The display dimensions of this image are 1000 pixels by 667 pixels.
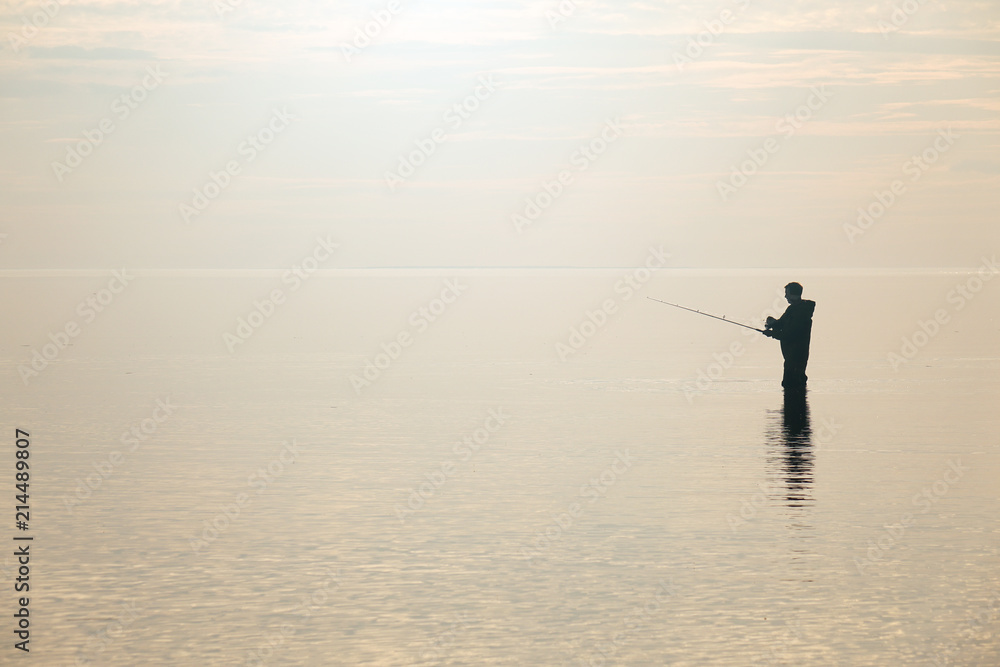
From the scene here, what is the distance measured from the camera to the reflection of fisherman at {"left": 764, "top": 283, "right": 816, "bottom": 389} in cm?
2672

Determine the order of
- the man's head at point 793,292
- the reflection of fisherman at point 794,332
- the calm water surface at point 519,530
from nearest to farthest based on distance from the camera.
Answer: the calm water surface at point 519,530 → the reflection of fisherman at point 794,332 → the man's head at point 793,292

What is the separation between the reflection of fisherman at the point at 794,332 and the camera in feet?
87.7

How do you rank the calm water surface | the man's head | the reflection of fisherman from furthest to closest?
the man's head → the reflection of fisherman → the calm water surface

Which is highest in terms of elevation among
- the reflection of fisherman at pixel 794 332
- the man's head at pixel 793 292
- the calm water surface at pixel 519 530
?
the man's head at pixel 793 292

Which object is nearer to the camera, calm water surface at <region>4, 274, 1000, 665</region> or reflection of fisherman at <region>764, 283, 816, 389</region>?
calm water surface at <region>4, 274, 1000, 665</region>

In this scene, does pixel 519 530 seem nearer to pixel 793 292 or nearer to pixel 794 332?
pixel 794 332

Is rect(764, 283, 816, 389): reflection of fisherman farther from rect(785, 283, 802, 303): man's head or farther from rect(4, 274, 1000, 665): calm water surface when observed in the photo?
rect(4, 274, 1000, 665): calm water surface

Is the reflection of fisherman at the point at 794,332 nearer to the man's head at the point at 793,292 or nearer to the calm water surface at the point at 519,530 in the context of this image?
the man's head at the point at 793,292

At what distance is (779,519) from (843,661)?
5.08 m

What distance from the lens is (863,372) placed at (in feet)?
109

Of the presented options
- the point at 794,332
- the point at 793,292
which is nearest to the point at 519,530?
the point at 794,332

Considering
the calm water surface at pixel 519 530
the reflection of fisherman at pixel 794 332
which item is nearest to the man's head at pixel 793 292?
the reflection of fisherman at pixel 794 332

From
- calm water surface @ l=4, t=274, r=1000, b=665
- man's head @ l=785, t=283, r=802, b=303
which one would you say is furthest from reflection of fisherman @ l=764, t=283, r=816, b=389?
calm water surface @ l=4, t=274, r=1000, b=665

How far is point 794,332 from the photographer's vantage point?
87.9 ft
